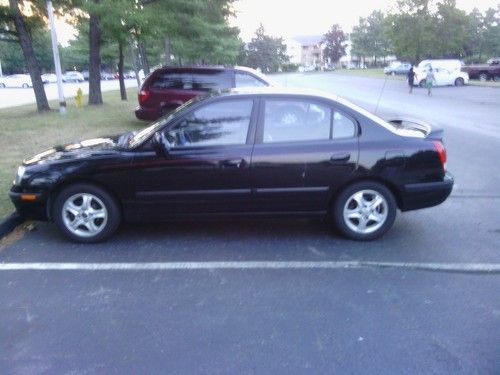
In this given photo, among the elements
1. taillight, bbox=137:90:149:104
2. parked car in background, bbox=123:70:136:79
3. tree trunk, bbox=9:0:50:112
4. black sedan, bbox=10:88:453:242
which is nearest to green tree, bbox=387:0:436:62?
parked car in background, bbox=123:70:136:79

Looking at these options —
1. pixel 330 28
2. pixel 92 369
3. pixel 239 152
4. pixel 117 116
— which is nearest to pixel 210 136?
pixel 239 152

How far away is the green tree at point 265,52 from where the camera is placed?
72625mm

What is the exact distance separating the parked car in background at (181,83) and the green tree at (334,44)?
10919 cm

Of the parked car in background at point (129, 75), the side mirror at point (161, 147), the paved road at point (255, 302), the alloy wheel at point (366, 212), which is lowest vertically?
the paved road at point (255, 302)

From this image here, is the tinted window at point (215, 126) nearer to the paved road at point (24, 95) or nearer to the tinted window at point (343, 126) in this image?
the tinted window at point (343, 126)

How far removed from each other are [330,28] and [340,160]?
388ft

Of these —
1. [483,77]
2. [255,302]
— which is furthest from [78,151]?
[483,77]

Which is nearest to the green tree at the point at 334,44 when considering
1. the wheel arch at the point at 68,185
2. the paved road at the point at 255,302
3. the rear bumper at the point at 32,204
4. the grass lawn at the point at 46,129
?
the grass lawn at the point at 46,129

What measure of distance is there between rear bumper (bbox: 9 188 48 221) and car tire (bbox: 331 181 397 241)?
9.45 ft

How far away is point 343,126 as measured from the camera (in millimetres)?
5328

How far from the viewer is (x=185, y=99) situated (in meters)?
13.2

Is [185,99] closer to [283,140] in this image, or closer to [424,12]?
[283,140]

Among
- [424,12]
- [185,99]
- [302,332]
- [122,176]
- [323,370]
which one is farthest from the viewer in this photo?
[424,12]

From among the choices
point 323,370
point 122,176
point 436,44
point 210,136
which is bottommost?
point 323,370
